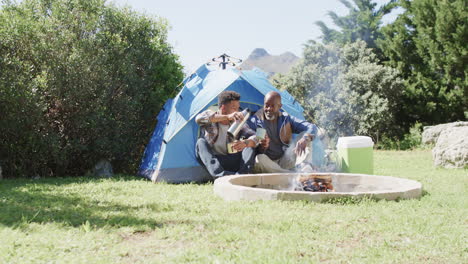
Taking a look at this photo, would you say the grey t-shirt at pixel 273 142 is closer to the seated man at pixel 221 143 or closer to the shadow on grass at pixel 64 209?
the seated man at pixel 221 143

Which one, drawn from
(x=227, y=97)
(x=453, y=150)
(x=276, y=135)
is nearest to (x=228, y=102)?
(x=227, y=97)

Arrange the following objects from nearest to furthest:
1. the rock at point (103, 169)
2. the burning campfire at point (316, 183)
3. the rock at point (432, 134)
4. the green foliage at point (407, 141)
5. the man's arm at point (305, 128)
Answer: the burning campfire at point (316, 183), the man's arm at point (305, 128), the rock at point (103, 169), the rock at point (432, 134), the green foliage at point (407, 141)

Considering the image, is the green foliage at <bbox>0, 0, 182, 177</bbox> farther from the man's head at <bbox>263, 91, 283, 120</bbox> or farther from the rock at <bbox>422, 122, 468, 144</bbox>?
the rock at <bbox>422, 122, 468, 144</bbox>

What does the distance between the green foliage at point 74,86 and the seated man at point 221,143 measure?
202 centimetres

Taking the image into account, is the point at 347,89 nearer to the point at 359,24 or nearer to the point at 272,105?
the point at 359,24

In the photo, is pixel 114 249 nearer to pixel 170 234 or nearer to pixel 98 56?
pixel 170 234

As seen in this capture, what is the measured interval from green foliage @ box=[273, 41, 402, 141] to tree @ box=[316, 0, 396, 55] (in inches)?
77.7

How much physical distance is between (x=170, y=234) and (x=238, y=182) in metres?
1.90

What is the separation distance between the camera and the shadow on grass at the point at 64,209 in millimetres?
3549

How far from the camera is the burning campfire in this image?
4.81 metres

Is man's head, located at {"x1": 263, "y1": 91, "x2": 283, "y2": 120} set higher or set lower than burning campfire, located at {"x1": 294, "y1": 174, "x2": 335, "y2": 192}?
higher

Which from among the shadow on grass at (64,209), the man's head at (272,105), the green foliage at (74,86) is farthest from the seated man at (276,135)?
the green foliage at (74,86)

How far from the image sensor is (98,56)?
7.28 m

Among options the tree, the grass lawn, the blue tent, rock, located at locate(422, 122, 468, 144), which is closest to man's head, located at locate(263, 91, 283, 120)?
the blue tent
